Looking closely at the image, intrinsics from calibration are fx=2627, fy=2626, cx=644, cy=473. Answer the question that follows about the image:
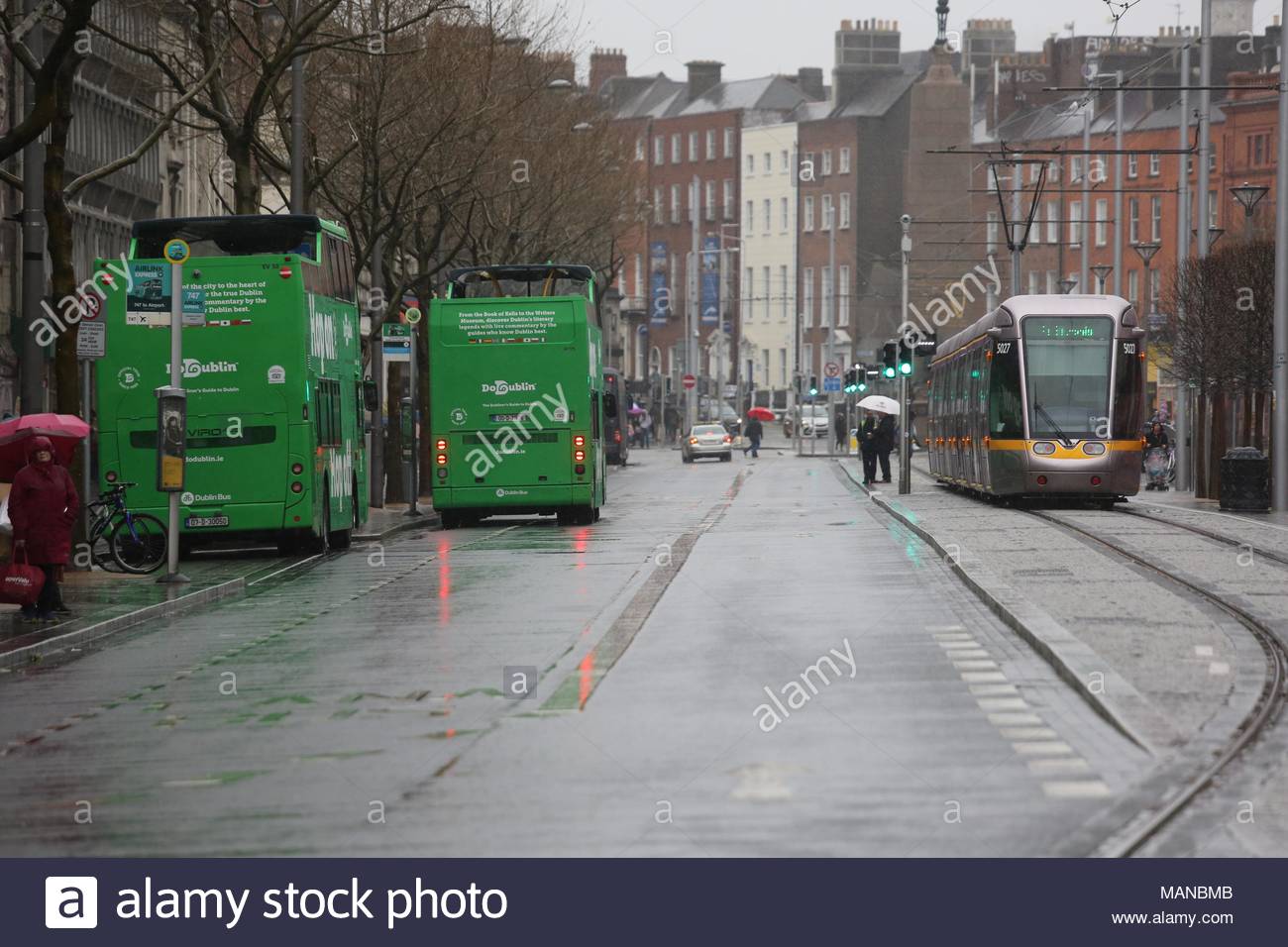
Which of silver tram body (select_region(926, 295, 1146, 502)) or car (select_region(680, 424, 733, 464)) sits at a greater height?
silver tram body (select_region(926, 295, 1146, 502))

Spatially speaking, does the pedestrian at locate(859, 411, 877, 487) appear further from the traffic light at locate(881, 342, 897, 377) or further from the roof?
the roof

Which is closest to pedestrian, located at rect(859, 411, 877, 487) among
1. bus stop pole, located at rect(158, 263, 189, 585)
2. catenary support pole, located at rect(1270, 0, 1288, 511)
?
catenary support pole, located at rect(1270, 0, 1288, 511)

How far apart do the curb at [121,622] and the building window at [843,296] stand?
12851 centimetres

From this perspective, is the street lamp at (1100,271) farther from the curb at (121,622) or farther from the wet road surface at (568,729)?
the wet road surface at (568,729)

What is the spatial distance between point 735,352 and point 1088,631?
150 meters

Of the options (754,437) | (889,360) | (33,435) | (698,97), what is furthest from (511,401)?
(698,97)

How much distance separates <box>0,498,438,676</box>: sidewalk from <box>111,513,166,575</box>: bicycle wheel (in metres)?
0.22

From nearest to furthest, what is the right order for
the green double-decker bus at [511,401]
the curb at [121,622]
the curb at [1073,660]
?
the curb at [1073,660]
the curb at [121,622]
the green double-decker bus at [511,401]

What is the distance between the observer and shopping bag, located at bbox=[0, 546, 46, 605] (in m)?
21.4

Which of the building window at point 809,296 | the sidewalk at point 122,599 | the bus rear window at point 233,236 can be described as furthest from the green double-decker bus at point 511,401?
the building window at point 809,296

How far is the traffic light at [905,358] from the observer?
49.4 metres

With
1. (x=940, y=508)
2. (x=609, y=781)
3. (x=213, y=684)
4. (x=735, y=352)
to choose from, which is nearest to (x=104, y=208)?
(x=940, y=508)

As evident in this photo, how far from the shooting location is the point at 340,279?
1364 inches

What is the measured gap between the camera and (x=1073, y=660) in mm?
15094
